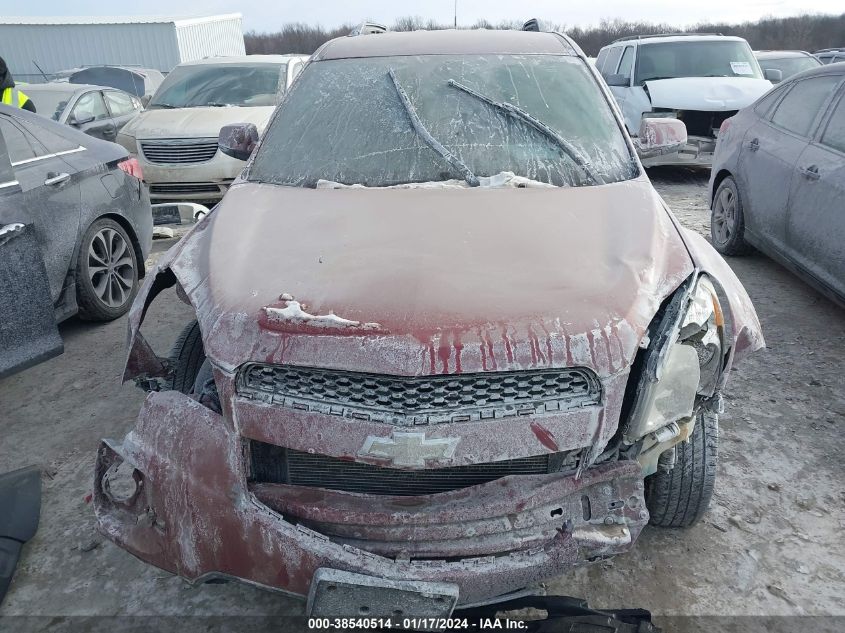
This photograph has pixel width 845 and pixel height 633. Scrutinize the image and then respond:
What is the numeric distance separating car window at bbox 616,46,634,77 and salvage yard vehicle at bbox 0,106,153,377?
7.33 m

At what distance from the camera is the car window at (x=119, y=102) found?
10.6 meters

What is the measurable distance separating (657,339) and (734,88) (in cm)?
805

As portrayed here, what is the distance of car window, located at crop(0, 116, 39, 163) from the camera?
386 cm

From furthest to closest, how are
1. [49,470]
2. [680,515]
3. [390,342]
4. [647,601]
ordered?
1. [49,470]
2. [680,515]
3. [647,601]
4. [390,342]

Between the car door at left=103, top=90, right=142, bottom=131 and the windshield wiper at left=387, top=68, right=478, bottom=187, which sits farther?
the car door at left=103, top=90, right=142, bottom=131

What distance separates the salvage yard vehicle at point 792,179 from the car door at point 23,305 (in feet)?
14.1

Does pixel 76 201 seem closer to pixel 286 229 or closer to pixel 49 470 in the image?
pixel 49 470

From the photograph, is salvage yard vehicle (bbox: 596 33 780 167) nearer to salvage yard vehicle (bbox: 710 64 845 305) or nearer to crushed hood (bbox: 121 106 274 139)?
salvage yard vehicle (bbox: 710 64 845 305)

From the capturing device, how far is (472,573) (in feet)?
5.96

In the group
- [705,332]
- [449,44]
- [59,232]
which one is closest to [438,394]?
[705,332]

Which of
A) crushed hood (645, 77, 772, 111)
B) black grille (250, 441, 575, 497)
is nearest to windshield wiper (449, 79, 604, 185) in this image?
black grille (250, 441, 575, 497)

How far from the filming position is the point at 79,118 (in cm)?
899

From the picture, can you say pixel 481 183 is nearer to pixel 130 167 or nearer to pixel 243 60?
pixel 130 167

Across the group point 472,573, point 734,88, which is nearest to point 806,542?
point 472,573
